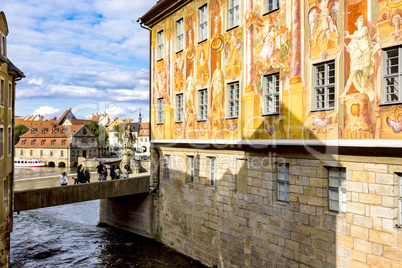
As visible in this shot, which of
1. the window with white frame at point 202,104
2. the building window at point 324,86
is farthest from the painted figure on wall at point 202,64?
the building window at point 324,86

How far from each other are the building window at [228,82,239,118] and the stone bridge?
7110 millimetres

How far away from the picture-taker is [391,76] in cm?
816

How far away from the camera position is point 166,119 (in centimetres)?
1767

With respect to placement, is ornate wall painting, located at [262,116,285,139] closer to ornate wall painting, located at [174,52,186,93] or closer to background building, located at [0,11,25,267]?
ornate wall painting, located at [174,52,186,93]

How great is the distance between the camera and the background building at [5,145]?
1344cm

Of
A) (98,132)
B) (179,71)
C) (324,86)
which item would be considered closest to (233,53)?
(179,71)

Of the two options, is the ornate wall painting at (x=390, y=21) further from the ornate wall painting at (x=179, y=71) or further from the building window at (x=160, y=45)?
the building window at (x=160, y=45)

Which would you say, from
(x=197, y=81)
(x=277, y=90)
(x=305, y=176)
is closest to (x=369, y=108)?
(x=305, y=176)

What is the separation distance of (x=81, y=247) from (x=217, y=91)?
10.7 m

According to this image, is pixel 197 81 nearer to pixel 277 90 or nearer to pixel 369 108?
pixel 277 90

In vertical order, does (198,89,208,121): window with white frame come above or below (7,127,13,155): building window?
above

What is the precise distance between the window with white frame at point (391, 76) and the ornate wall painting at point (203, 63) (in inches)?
292

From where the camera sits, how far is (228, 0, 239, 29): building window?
513 inches

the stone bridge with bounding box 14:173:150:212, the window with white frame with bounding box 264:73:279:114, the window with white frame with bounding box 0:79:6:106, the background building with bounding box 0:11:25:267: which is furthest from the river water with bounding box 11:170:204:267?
the window with white frame with bounding box 264:73:279:114
